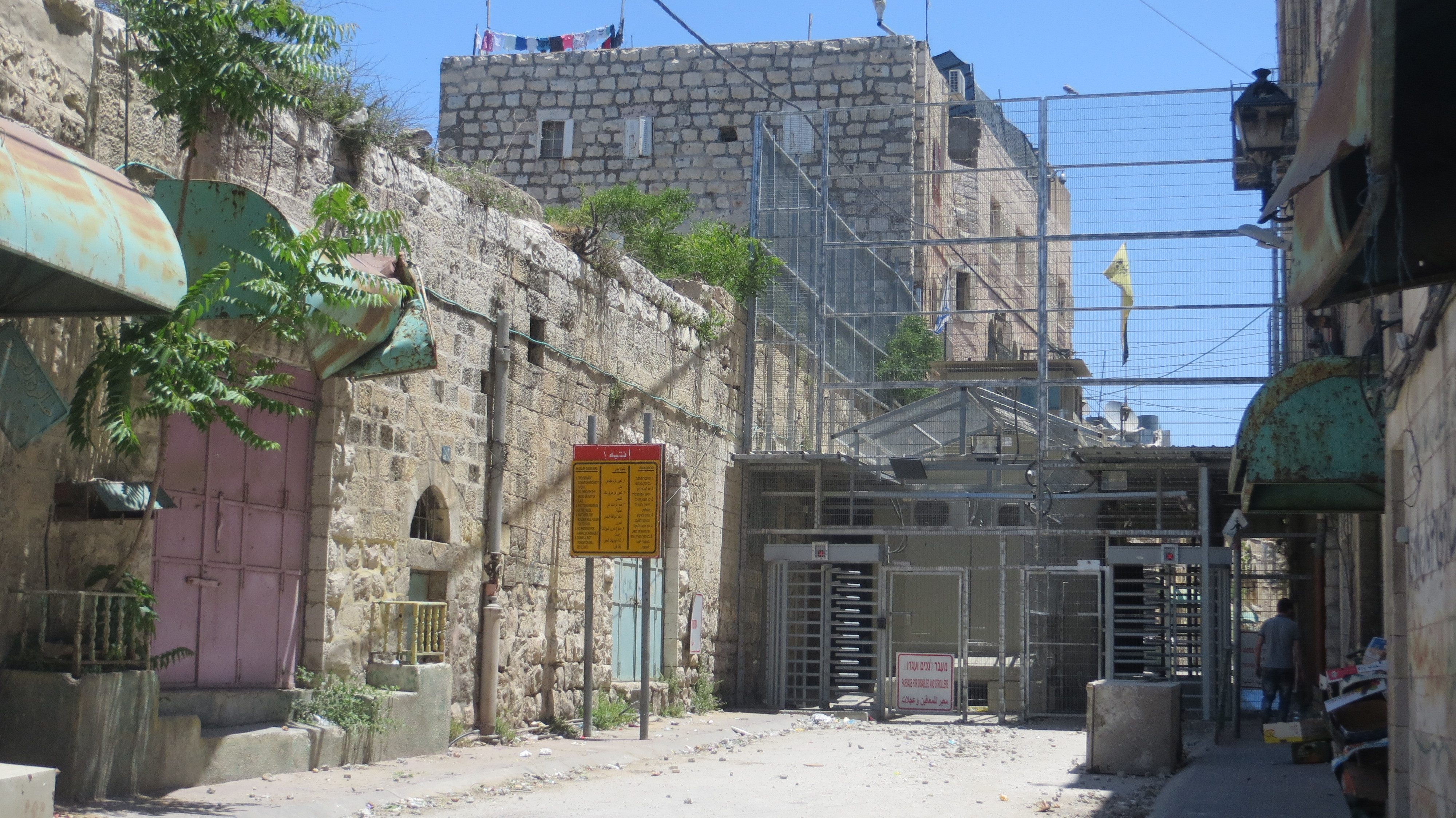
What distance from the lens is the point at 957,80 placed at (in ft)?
99.4


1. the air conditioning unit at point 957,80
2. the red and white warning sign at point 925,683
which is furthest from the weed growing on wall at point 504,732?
the air conditioning unit at point 957,80

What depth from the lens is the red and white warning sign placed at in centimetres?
1609

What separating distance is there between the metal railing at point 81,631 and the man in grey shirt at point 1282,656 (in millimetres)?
11194

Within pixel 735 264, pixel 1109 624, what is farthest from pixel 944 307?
pixel 1109 624

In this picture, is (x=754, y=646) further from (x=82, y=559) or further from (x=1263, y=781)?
(x=82, y=559)

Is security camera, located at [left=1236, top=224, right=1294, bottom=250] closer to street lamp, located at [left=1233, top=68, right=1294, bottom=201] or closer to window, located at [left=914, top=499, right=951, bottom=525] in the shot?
street lamp, located at [left=1233, top=68, right=1294, bottom=201]

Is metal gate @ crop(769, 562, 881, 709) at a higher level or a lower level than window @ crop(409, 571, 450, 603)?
lower

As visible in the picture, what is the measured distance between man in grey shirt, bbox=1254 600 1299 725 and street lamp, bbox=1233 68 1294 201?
18.6ft

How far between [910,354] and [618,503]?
401 inches

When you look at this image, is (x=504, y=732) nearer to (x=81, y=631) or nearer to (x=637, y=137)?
(x=81, y=631)

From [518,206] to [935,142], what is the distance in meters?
13.7

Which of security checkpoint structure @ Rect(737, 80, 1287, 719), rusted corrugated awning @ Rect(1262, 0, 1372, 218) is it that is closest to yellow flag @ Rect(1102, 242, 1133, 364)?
security checkpoint structure @ Rect(737, 80, 1287, 719)

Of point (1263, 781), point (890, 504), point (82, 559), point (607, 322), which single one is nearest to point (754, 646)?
point (890, 504)

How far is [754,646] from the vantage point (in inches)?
688
